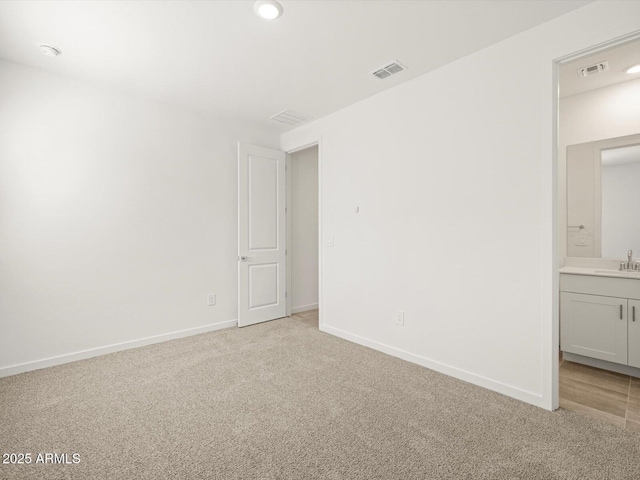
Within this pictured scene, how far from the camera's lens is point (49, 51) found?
2463mm

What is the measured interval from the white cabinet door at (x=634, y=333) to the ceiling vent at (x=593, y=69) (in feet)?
6.47

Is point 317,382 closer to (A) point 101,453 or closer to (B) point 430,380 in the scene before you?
(B) point 430,380

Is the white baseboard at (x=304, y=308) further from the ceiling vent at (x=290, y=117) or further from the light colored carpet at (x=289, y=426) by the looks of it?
the ceiling vent at (x=290, y=117)

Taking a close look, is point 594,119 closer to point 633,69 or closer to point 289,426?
point 633,69

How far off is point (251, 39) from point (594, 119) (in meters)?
3.34

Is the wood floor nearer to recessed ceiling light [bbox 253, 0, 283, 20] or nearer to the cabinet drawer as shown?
the cabinet drawer

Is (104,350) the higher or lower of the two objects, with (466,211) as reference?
lower

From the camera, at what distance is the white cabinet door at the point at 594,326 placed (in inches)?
103

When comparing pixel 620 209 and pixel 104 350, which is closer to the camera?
pixel 620 209

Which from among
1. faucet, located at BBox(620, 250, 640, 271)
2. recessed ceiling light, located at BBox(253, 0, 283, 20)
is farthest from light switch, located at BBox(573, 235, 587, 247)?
recessed ceiling light, located at BBox(253, 0, 283, 20)

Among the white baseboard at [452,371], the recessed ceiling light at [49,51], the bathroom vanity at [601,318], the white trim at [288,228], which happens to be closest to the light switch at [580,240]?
the bathroom vanity at [601,318]

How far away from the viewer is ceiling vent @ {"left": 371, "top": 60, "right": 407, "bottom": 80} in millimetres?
2688

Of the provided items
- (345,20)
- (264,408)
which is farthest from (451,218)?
(264,408)

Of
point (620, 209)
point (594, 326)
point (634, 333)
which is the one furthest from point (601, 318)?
point (620, 209)
